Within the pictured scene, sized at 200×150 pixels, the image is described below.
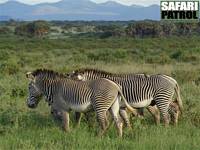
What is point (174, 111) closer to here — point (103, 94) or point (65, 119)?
point (103, 94)

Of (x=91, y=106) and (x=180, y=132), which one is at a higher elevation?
(x=91, y=106)

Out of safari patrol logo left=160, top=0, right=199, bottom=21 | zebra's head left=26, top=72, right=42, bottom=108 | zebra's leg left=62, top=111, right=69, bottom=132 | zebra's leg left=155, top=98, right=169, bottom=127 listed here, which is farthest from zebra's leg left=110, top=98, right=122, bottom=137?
safari patrol logo left=160, top=0, right=199, bottom=21

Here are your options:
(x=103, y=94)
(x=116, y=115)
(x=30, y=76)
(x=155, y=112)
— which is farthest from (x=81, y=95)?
(x=155, y=112)

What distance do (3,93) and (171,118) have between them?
5.31 metres

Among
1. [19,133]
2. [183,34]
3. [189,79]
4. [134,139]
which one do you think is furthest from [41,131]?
[183,34]

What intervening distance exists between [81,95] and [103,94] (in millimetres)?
441

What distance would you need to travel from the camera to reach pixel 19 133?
823 cm

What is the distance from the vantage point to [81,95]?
839 cm

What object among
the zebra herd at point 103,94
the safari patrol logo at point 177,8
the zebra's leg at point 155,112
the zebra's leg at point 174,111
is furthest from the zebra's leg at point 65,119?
the safari patrol logo at point 177,8

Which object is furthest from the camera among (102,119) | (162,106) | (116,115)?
(162,106)

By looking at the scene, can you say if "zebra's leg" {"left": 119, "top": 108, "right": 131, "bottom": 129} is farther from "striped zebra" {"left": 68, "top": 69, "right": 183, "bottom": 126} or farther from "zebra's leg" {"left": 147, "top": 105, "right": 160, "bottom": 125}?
"zebra's leg" {"left": 147, "top": 105, "right": 160, "bottom": 125}

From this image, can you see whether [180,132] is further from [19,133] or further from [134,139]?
[19,133]

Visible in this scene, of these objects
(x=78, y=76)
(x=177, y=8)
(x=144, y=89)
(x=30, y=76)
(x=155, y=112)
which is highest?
(x=177, y=8)

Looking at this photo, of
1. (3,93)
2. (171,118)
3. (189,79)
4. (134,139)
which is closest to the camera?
(134,139)
